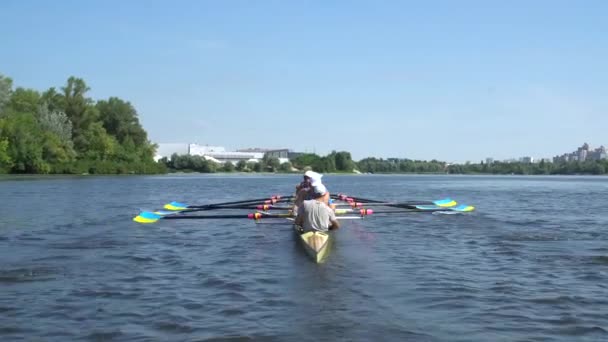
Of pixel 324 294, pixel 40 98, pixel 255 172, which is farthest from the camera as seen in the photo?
pixel 255 172

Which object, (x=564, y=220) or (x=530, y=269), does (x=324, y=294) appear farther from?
(x=564, y=220)

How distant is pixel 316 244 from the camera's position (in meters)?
11.3

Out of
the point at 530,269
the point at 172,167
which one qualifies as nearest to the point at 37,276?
the point at 530,269

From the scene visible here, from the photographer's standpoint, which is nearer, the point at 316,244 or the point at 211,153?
the point at 316,244

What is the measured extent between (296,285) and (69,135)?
7289cm

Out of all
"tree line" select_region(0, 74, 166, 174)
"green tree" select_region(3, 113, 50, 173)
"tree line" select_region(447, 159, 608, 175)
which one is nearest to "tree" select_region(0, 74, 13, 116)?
"tree line" select_region(0, 74, 166, 174)

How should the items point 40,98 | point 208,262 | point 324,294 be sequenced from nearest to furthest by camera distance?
point 324,294, point 208,262, point 40,98

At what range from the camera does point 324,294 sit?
8.74 metres

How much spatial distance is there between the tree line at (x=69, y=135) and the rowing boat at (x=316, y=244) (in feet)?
197

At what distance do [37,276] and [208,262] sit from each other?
10.1 feet

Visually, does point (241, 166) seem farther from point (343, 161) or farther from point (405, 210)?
point (405, 210)

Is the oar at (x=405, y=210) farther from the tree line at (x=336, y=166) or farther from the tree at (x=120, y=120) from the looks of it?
the tree line at (x=336, y=166)

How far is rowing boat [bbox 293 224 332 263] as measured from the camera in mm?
11203

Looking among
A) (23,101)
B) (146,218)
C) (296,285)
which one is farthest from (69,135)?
(296,285)
